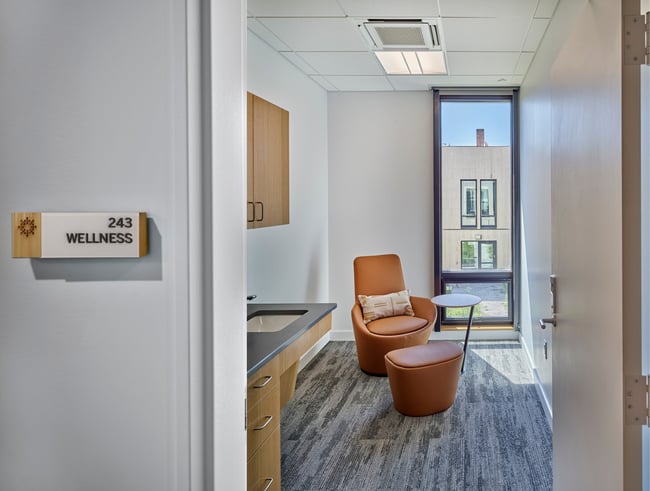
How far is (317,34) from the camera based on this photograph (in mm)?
3652

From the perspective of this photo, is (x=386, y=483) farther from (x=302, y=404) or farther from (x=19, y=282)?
(x=19, y=282)

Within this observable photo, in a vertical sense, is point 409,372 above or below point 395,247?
below

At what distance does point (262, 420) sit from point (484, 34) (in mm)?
2644

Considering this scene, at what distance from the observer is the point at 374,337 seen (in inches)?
174

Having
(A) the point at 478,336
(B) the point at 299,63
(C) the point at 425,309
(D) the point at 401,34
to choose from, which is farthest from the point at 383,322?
(D) the point at 401,34

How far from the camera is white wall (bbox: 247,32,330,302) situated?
3.72 m

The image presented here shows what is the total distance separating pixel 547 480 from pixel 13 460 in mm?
2249

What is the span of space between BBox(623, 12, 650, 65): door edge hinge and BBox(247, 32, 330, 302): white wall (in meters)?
2.45

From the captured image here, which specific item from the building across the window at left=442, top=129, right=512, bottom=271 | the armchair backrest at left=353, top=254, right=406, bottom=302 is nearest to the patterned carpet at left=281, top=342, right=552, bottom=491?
the armchair backrest at left=353, top=254, right=406, bottom=302

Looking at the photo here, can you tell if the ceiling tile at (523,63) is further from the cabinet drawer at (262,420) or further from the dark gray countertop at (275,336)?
the cabinet drawer at (262,420)

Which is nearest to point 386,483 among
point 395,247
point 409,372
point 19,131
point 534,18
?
point 409,372

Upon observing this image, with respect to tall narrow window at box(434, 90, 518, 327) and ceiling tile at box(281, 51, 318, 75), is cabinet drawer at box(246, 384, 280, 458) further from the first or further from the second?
tall narrow window at box(434, 90, 518, 327)

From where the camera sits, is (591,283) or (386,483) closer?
(591,283)

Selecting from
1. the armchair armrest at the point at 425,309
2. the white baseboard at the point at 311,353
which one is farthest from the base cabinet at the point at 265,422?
the armchair armrest at the point at 425,309
